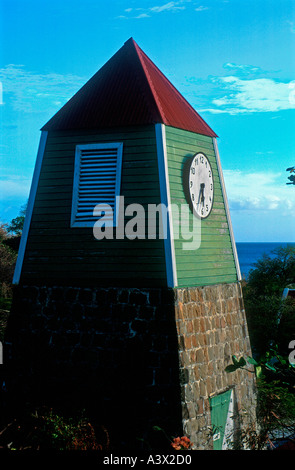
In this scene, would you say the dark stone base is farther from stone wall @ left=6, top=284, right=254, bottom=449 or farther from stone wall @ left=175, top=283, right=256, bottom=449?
stone wall @ left=175, top=283, right=256, bottom=449

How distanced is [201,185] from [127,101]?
3.02m

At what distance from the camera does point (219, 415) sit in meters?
12.2

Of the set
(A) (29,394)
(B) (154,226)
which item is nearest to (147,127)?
(B) (154,226)

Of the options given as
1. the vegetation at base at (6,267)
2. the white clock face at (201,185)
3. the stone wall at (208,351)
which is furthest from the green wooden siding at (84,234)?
the vegetation at base at (6,267)

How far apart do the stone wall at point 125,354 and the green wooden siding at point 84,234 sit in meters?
0.37

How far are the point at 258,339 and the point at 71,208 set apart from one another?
1418 centimetres

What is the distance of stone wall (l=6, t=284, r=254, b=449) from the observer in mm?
10922

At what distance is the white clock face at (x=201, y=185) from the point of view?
1273cm

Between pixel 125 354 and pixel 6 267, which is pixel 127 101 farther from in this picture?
pixel 6 267

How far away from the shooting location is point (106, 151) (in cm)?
1238

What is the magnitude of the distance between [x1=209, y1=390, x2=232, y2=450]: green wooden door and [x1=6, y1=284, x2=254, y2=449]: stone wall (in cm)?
23

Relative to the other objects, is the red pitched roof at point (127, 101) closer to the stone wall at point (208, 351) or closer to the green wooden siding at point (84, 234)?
the green wooden siding at point (84, 234)
